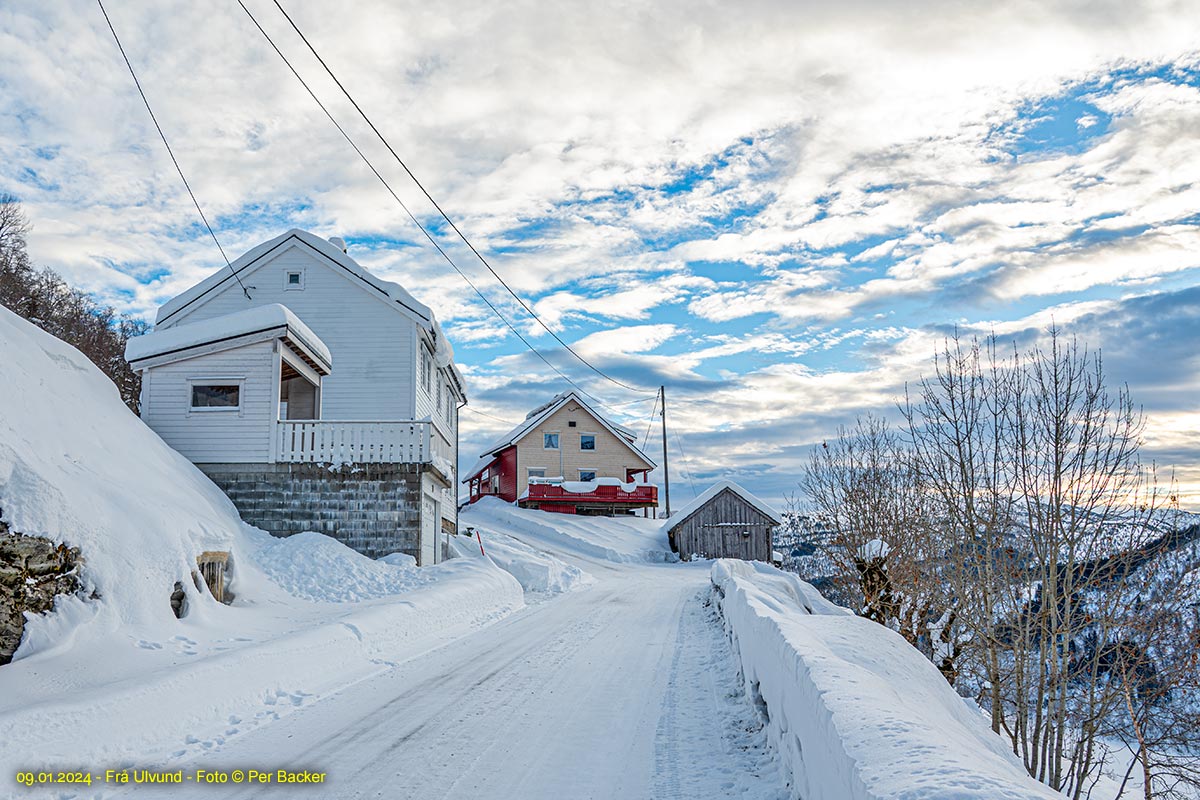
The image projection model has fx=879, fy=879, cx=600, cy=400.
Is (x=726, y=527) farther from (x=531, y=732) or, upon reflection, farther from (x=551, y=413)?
(x=531, y=732)

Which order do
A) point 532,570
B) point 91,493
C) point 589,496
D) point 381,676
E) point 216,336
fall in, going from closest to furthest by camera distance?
1. point 381,676
2. point 91,493
3. point 216,336
4. point 532,570
5. point 589,496

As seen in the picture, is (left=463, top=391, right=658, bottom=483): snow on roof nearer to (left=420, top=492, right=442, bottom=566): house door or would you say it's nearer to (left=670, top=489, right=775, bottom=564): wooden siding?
(left=670, top=489, right=775, bottom=564): wooden siding

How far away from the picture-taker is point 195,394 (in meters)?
18.8

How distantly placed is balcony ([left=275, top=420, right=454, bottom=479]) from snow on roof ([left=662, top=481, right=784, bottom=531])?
27.8m

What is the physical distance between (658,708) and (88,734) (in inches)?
188

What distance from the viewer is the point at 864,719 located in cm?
396

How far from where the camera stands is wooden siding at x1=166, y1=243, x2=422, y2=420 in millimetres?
24016

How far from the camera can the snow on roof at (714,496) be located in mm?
45406

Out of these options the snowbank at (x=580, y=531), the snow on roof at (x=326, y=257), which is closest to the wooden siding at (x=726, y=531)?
the snowbank at (x=580, y=531)

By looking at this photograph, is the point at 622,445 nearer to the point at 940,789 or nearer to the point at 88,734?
the point at 88,734

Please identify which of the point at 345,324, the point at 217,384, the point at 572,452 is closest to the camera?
the point at 217,384

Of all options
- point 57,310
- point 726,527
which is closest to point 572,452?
point 726,527

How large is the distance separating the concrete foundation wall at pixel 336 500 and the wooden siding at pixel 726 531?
27.8 meters

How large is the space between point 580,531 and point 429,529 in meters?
26.2
